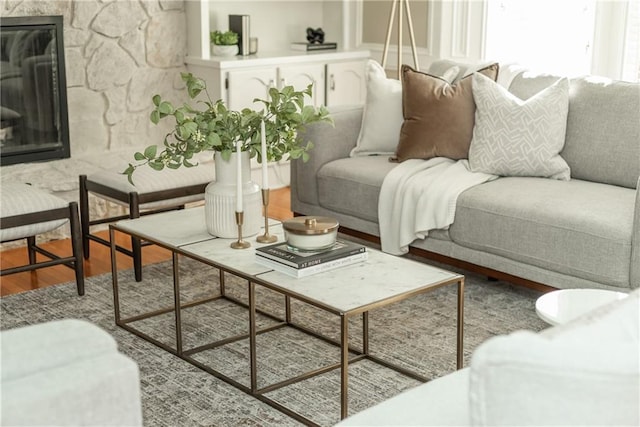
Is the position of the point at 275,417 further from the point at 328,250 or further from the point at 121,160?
the point at 121,160

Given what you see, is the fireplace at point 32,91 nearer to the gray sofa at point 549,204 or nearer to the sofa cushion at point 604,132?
the gray sofa at point 549,204

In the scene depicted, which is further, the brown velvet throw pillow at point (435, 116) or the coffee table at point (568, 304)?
the brown velvet throw pillow at point (435, 116)

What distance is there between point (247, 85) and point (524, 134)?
6.67ft

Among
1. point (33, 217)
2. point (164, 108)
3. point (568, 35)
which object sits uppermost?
point (568, 35)

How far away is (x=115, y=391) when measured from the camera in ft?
4.40

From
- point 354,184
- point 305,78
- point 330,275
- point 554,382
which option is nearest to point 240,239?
point 330,275

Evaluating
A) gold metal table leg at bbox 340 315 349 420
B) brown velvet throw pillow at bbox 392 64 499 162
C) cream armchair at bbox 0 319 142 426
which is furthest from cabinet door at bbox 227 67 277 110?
cream armchair at bbox 0 319 142 426

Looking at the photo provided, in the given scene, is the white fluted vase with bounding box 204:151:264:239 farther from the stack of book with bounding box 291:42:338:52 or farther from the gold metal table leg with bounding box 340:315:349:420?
the stack of book with bounding box 291:42:338:52

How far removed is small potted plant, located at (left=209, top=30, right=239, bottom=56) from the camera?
5438 millimetres

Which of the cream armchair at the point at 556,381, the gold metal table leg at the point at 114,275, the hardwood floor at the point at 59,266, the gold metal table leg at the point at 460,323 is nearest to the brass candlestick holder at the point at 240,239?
the gold metal table leg at the point at 114,275

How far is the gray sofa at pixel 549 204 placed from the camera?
3330 mm

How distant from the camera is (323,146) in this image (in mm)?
4359

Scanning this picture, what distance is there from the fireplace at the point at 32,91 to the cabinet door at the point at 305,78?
1.39 metres

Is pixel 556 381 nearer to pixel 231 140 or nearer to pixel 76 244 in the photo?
pixel 231 140
